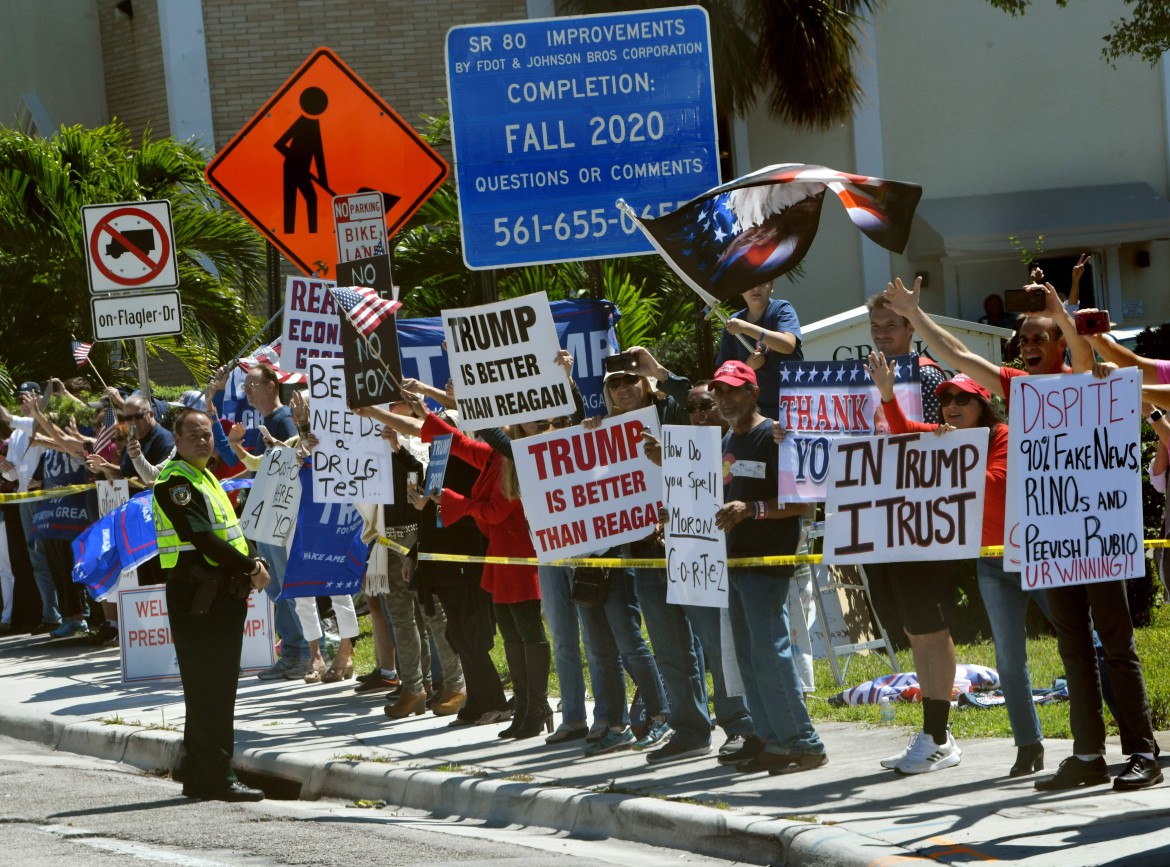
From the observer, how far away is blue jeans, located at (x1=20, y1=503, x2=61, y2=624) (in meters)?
16.7

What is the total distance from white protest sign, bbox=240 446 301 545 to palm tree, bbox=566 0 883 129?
13.7m

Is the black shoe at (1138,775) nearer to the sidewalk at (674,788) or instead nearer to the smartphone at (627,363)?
the sidewalk at (674,788)

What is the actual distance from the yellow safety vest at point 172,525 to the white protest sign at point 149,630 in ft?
A: 11.2

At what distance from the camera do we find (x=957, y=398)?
8211mm

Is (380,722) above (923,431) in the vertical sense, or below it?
below

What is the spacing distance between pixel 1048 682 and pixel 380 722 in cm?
406

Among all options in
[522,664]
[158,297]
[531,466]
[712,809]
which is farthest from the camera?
[158,297]

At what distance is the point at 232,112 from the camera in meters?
27.0

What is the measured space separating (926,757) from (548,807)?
69.9 inches

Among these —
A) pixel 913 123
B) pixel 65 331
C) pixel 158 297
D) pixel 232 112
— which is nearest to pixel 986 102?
pixel 913 123

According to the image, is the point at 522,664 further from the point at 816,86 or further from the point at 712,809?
the point at 816,86

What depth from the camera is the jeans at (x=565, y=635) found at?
990 centimetres

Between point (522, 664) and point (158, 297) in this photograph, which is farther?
point (158, 297)

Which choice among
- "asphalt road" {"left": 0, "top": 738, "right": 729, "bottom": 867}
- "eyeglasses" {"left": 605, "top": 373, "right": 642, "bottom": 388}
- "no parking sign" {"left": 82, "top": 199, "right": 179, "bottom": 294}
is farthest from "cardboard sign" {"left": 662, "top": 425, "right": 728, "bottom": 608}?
"no parking sign" {"left": 82, "top": 199, "right": 179, "bottom": 294}
